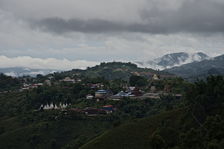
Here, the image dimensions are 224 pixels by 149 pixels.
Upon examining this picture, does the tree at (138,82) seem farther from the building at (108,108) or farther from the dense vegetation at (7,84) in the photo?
the dense vegetation at (7,84)

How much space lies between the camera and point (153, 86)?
148 m

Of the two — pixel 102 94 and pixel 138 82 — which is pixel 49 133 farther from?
pixel 138 82

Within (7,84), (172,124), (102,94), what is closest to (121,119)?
(172,124)

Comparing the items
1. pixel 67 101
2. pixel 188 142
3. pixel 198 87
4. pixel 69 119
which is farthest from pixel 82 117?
pixel 188 142

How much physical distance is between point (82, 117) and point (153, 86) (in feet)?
162

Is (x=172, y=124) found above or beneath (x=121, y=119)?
above

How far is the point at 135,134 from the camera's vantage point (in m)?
75.4

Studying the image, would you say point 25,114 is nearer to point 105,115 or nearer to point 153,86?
point 105,115

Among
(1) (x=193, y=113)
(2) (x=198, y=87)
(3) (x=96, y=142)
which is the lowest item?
(3) (x=96, y=142)

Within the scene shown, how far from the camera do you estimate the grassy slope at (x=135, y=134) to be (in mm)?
71688

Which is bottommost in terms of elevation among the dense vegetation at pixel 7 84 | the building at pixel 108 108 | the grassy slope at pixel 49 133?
the grassy slope at pixel 49 133

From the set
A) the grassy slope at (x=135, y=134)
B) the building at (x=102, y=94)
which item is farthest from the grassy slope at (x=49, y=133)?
the building at (x=102, y=94)

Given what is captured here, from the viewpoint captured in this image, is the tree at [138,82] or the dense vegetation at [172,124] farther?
the tree at [138,82]

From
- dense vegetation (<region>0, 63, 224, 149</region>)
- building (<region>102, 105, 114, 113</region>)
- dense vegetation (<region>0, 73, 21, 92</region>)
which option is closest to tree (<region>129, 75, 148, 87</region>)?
dense vegetation (<region>0, 63, 224, 149</region>)
